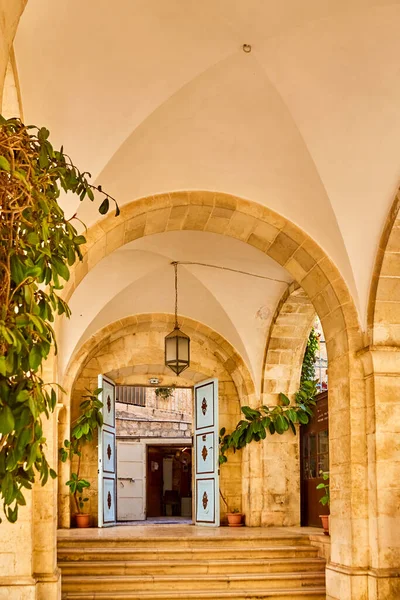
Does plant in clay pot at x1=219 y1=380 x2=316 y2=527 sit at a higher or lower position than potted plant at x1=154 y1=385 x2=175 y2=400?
lower

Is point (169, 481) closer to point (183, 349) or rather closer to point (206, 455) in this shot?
point (206, 455)

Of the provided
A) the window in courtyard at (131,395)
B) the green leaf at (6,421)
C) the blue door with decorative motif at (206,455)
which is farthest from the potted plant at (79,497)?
the green leaf at (6,421)

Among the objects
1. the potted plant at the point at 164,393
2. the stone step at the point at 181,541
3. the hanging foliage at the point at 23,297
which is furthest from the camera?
the potted plant at the point at 164,393

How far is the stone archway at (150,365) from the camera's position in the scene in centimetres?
1162

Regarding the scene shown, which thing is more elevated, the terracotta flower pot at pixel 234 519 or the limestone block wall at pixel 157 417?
the limestone block wall at pixel 157 417

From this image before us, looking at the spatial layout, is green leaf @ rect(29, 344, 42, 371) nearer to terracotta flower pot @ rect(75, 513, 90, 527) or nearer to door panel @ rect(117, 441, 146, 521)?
terracotta flower pot @ rect(75, 513, 90, 527)

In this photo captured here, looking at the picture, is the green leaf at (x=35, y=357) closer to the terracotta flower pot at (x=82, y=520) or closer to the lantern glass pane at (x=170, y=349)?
the lantern glass pane at (x=170, y=349)

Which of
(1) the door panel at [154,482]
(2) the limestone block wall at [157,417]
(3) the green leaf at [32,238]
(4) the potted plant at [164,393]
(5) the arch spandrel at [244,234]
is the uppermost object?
(5) the arch spandrel at [244,234]

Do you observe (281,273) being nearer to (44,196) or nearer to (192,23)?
(192,23)

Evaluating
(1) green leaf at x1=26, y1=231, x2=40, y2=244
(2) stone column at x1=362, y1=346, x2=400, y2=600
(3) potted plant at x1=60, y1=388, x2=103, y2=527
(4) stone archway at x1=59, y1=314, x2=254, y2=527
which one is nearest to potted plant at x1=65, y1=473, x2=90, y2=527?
(3) potted plant at x1=60, y1=388, x2=103, y2=527

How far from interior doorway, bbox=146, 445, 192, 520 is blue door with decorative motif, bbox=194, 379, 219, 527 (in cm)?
630

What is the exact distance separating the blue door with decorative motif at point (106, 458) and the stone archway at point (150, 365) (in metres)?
0.23

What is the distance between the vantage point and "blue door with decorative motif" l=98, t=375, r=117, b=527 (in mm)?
11312

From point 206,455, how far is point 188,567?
3659 mm
